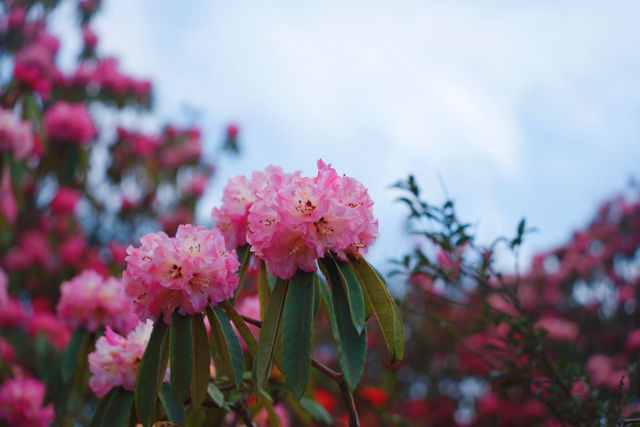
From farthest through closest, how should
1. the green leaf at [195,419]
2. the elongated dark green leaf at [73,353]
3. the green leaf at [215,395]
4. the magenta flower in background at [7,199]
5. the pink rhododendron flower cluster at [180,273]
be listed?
the magenta flower in background at [7,199] → the elongated dark green leaf at [73,353] → the green leaf at [195,419] → the green leaf at [215,395] → the pink rhododendron flower cluster at [180,273]

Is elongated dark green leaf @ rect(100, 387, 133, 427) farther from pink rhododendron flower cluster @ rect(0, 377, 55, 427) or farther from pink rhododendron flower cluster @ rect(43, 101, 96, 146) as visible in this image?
pink rhododendron flower cluster @ rect(43, 101, 96, 146)

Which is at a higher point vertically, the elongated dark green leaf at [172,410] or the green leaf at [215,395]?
the green leaf at [215,395]

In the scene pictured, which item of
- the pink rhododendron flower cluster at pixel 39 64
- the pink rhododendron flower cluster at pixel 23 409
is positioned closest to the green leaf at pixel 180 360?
the pink rhododendron flower cluster at pixel 23 409

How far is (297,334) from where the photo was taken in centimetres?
99

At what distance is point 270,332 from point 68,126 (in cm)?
343

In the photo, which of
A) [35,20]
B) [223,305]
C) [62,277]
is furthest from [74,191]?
[223,305]

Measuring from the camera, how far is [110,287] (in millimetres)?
1826

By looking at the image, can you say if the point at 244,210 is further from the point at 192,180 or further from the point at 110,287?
the point at 192,180

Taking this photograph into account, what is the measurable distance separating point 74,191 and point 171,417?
3779 mm

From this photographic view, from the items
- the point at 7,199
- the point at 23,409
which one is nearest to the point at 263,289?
the point at 23,409

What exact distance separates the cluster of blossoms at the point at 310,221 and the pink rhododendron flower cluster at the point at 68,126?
330 centimetres

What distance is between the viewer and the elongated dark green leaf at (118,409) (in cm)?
125

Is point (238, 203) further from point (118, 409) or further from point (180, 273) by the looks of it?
point (118, 409)

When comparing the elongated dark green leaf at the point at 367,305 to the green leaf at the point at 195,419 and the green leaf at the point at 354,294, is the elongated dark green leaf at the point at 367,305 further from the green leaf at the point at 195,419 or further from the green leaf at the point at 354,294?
the green leaf at the point at 195,419
